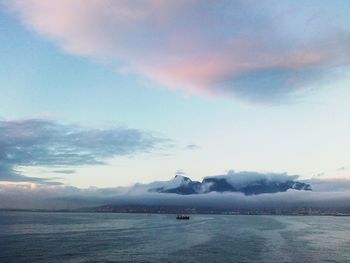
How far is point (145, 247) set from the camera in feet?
502

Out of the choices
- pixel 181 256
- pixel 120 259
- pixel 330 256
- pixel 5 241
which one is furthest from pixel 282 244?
pixel 5 241

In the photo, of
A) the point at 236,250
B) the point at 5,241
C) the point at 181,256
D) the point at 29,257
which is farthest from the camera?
the point at 5,241

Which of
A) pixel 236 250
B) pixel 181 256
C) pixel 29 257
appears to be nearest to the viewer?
pixel 29 257

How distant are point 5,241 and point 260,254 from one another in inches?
4008

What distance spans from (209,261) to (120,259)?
27457 millimetres

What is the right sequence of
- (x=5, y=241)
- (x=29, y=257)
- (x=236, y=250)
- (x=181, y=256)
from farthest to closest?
(x=5, y=241)
(x=236, y=250)
(x=181, y=256)
(x=29, y=257)

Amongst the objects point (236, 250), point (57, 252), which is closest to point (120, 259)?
point (57, 252)

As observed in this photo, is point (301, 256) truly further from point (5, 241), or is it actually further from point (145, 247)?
point (5, 241)

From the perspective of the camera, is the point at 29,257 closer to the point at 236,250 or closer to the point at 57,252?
the point at 57,252

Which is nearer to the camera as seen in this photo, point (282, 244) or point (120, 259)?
point (120, 259)

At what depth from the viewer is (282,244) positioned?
547 feet

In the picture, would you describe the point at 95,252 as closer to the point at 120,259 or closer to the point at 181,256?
the point at 120,259

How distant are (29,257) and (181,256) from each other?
47911 millimetres

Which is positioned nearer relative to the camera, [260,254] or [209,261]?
[209,261]
